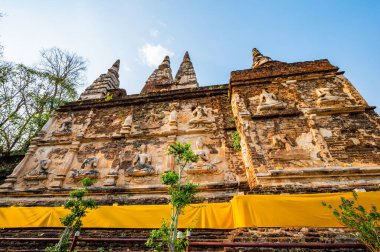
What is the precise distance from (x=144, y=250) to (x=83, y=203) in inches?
76.2

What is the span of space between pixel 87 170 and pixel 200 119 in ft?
15.5

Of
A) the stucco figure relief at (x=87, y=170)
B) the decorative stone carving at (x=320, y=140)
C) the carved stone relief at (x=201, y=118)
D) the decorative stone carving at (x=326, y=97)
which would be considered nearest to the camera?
the decorative stone carving at (x=320, y=140)

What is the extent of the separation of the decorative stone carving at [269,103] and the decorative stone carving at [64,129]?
8324 mm

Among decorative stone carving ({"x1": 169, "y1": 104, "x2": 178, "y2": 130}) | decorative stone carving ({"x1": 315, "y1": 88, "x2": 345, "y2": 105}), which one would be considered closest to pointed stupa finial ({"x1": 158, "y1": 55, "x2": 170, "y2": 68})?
decorative stone carving ({"x1": 169, "y1": 104, "x2": 178, "y2": 130})

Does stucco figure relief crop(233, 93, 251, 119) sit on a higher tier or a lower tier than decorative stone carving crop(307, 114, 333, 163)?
higher

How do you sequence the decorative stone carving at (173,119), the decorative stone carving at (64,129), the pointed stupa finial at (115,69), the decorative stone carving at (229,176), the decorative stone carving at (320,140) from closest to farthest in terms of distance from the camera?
the decorative stone carving at (320,140) < the decorative stone carving at (229,176) < the decorative stone carving at (173,119) < the decorative stone carving at (64,129) < the pointed stupa finial at (115,69)

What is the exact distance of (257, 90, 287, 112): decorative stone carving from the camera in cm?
737

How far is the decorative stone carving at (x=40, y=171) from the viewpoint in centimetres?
808

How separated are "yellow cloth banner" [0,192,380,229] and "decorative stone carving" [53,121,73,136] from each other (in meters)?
3.68

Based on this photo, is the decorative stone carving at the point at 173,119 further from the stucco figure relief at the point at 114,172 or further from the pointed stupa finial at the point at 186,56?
the pointed stupa finial at the point at 186,56

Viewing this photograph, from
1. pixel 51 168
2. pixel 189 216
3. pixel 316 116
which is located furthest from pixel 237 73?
pixel 51 168

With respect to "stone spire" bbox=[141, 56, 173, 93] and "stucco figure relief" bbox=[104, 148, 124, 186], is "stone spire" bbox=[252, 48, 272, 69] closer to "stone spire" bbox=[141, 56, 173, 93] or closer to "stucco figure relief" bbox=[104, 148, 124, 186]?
"stone spire" bbox=[141, 56, 173, 93]

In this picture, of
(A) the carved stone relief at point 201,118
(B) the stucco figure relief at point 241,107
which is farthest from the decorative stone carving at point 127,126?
(B) the stucco figure relief at point 241,107

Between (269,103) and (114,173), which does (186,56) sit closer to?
(269,103)
